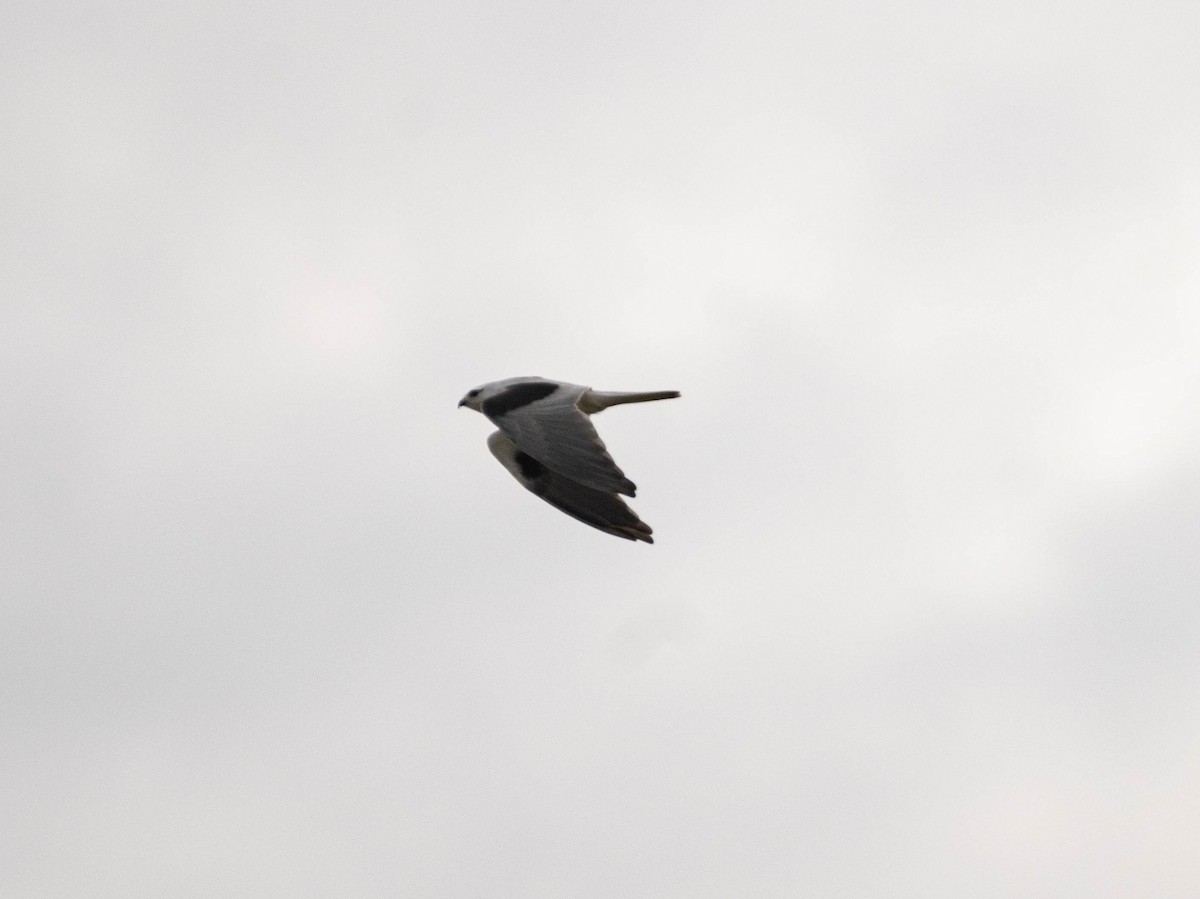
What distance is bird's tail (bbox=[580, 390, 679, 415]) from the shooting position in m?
24.7

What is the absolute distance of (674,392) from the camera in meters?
24.8

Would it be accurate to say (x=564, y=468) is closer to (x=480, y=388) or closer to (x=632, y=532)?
(x=632, y=532)

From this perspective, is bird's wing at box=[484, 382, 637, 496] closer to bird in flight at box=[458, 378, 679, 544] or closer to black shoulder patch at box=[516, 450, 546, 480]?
bird in flight at box=[458, 378, 679, 544]

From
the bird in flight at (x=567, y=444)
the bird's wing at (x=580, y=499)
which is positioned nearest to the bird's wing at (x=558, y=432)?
the bird in flight at (x=567, y=444)

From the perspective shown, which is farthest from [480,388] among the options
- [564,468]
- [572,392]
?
[564,468]

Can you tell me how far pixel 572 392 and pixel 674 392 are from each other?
4.50ft

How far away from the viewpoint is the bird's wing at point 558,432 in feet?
74.3

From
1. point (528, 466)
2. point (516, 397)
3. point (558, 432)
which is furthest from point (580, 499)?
point (528, 466)

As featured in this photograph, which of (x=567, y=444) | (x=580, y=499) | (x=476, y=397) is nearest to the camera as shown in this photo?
(x=567, y=444)

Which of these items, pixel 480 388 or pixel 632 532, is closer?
pixel 632 532

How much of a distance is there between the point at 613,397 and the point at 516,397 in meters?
1.29

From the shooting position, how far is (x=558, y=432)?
23375 mm

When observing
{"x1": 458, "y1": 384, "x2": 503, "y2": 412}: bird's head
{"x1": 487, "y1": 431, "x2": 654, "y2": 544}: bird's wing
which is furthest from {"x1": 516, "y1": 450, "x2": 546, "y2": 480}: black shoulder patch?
{"x1": 458, "y1": 384, "x2": 503, "y2": 412}: bird's head

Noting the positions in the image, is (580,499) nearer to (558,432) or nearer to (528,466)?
(558,432)
